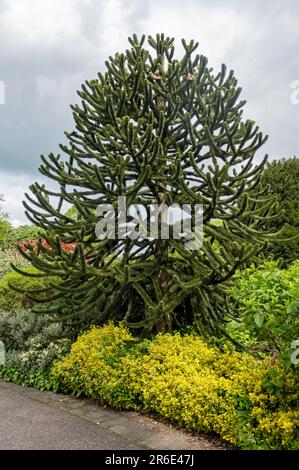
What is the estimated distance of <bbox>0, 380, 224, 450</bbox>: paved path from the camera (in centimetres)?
425

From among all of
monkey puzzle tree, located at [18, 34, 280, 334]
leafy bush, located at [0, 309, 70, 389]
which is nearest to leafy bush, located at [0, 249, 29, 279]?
leafy bush, located at [0, 309, 70, 389]

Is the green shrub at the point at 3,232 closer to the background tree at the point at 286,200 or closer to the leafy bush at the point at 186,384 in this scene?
the background tree at the point at 286,200

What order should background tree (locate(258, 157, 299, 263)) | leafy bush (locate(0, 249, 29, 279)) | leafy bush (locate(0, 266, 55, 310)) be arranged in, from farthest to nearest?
1. leafy bush (locate(0, 249, 29, 279))
2. background tree (locate(258, 157, 299, 263))
3. leafy bush (locate(0, 266, 55, 310))

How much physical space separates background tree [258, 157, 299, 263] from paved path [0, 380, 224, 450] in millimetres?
6618

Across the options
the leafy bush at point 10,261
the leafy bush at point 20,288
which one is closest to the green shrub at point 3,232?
the leafy bush at point 10,261

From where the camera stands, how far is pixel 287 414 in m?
3.97

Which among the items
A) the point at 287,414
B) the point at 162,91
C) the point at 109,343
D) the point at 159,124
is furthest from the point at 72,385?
the point at 162,91

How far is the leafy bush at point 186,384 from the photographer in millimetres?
4105

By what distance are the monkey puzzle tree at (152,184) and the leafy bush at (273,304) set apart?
1.33 meters

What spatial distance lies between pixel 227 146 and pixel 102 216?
1993mm

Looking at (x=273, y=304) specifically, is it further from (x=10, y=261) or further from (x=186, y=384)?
(x=10, y=261)

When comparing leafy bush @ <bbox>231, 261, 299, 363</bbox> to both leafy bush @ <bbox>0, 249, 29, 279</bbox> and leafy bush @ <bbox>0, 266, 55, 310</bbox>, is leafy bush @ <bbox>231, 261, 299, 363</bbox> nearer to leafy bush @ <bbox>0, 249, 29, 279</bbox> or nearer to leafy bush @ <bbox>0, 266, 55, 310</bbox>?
leafy bush @ <bbox>0, 266, 55, 310</bbox>

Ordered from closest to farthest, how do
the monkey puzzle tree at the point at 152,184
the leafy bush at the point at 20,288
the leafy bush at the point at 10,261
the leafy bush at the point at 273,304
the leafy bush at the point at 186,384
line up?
1. the leafy bush at the point at 273,304
2. the leafy bush at the point at 186,384
3. the monkey puzzle tree at the point at 152,184
4. the leafy bush at the point at 20,288
5. the leafy bush at the point at 10,261

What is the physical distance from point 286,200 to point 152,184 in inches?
265
